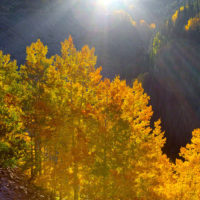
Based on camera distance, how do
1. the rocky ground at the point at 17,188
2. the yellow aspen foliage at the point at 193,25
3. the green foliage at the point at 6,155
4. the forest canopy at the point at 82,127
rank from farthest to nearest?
the yellow aspen foliage at the point at 193,25 < the forest canopy at the point at 82,127 < the rocky ground at the point at 17,188 < the green foliage at the point at 6,155

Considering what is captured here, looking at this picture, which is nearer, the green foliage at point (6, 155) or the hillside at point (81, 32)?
the green foliage at point (6, 155)

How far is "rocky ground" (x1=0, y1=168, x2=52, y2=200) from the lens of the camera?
394 inches

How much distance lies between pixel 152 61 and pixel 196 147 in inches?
3066

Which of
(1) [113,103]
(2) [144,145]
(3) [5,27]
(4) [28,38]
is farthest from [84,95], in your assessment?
(3) [5,27]

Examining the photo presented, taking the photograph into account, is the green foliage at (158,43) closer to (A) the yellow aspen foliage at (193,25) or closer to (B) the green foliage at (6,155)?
(A) the yellow aspen foliage at (193,25)

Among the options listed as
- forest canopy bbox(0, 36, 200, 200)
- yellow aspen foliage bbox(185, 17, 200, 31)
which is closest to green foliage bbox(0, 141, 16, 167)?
forest canopy bbox(0, 36, 200, 200)

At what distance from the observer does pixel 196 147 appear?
680 inches

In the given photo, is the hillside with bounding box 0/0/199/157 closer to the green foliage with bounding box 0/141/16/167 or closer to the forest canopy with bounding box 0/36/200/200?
the forest canopy with bounding box 0/36/200/200

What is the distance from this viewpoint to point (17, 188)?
10805 mm

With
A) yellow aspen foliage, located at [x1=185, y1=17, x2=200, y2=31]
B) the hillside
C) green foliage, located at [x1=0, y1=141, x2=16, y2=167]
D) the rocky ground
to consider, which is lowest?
the rocky ground

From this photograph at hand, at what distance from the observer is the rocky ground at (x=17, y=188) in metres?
10.00

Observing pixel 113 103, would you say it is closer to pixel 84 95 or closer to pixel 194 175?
pixel 84 95

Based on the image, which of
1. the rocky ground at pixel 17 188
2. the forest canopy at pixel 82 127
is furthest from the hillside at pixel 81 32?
the rocky ground at pixel 17 188

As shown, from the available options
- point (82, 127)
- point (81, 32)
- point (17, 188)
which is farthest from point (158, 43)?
point (17, 188)
